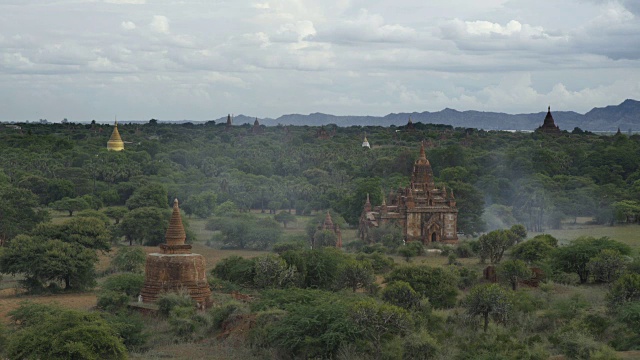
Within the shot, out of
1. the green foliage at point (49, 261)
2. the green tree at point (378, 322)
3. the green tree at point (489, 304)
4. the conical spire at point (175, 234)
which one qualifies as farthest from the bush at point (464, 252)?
the green tree at point (378, 322)

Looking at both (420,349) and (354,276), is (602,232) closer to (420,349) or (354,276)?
(354,276)

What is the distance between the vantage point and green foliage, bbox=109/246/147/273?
41781mm

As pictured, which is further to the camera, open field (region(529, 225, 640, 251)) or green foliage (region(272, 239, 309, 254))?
open field (region(529, 225, 640, 251))

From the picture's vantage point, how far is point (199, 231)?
59.2 m

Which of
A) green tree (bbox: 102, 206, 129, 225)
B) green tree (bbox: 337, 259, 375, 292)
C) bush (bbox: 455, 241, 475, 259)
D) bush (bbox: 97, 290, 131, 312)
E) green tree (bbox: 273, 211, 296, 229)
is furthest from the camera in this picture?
green tree (bbox: 273, 211, 296, 229)

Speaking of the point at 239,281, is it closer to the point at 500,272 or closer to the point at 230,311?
the point at 230,311

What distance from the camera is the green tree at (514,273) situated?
1426 inches

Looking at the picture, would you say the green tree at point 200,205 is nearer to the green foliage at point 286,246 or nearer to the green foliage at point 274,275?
the green foliage at point 286,246

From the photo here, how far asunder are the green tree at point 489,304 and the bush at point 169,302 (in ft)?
27.3

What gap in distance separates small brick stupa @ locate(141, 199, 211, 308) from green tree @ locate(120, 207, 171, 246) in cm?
1976

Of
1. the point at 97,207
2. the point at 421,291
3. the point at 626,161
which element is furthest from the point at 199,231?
the point at 626,161

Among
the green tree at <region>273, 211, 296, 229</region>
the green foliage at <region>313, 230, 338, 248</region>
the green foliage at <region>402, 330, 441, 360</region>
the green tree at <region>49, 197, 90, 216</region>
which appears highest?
the green foliage at <region>402, 330, 441, 360</region>

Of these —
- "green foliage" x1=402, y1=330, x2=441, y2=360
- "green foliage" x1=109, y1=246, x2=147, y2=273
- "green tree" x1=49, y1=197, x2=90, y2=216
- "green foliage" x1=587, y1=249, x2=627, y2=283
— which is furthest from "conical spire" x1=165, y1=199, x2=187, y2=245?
"green tree" x1=49, y1=197, x2=90, y2=216

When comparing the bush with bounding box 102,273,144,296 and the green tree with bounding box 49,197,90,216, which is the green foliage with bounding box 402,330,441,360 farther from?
the green tree with bounding box 49,197,90,216
